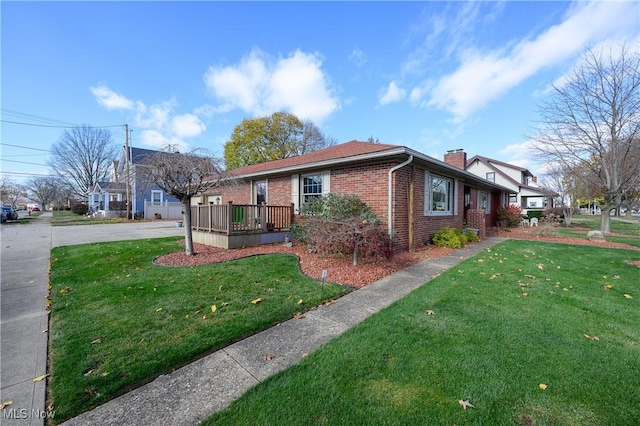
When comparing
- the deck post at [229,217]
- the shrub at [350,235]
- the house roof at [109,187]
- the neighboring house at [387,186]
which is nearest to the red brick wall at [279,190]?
the neighboring house at [387,186]

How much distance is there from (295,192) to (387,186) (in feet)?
12.8

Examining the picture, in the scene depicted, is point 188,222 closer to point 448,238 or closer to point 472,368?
point 472,368

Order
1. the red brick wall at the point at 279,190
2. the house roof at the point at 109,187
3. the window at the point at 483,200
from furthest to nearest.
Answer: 1. the house roof at the point at 109,187
2. the window at the point at 483,200
3. the red brick wall at the point at 279,190

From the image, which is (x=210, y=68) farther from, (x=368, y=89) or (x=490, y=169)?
(x=490, y=169)

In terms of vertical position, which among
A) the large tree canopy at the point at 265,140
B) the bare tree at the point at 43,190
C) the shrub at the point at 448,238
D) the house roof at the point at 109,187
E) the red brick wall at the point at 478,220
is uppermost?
the large tree canopy at the point at 265,140

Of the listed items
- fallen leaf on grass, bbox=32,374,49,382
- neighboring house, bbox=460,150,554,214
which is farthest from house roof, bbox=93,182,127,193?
neighboring house, bbox=460,150,554,214

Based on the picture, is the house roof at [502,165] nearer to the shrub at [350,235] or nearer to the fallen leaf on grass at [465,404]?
the shrub at [350,235]

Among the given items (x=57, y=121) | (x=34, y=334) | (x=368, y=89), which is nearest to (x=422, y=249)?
(x=34, y=334)

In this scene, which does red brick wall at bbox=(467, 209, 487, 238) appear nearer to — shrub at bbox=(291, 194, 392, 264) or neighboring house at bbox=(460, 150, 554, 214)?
shrub at bbox=(291, 194, 392, 264)

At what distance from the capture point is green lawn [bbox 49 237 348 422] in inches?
92.4

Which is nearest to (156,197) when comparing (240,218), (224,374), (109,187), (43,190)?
(109,187)

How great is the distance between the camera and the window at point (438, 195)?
9.36 metres

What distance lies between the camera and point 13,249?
8906 mm

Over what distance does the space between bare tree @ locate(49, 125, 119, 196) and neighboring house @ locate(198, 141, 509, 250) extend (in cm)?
3581
